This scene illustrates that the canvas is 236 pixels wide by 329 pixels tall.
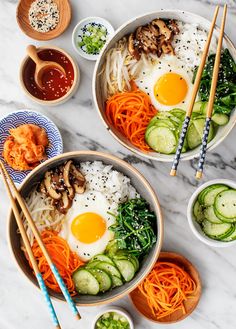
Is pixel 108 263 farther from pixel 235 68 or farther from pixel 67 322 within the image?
pixel 235 68

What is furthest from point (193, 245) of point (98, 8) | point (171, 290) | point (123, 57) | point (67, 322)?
point (98, 8)

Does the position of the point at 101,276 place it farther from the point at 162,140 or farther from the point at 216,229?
the point at 162,140

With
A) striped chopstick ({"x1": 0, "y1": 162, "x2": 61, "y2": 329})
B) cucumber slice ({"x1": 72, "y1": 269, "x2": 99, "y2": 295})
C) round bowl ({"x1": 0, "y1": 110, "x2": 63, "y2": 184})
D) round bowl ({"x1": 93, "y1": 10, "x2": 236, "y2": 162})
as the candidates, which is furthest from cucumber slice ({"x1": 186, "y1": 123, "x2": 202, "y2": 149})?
striped chopstick ({"x1": 0, "y1": 162, "x2": 61, "y2": 329})

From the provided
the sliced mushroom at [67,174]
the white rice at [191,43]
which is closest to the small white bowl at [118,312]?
the sliced mushroom at [67,174]

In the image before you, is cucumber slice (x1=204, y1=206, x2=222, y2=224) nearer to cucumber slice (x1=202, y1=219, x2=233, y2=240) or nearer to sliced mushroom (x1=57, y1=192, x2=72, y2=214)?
cucumber slice (x1=202, y1=219, x2=233, y2=240)

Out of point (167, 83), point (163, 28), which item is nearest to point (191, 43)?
point (163, 28)

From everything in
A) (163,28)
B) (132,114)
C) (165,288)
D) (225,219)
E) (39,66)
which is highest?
(163,28)

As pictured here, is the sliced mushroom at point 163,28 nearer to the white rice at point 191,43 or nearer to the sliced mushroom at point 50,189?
the white rice at point 191,43
